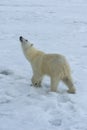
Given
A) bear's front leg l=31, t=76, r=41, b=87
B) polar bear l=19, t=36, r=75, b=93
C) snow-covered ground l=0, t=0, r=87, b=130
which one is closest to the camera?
snow-covered ground l=0, t=0, r=87, b=130

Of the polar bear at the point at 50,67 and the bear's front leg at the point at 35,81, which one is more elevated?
the polar bear at the point at 50,67

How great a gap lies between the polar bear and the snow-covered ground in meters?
0.16

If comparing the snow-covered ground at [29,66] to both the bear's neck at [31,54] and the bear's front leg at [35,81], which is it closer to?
the bear's front leg at [35,81]

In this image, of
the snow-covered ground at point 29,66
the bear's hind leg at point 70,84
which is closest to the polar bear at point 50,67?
the bear's hind leg at point 70,84

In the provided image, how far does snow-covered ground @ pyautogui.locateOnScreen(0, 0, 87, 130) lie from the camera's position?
560 cm

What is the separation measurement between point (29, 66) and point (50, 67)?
180cm

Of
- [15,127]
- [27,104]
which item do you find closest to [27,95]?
[27,104]

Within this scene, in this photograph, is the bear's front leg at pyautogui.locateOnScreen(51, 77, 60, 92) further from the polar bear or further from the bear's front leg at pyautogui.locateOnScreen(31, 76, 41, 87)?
the bear's front leg at pyautogui.locateOnScreen(31, 76, 41, 87)

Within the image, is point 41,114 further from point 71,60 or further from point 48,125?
point 71,60

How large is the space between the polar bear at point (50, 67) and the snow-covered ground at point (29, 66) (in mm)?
163

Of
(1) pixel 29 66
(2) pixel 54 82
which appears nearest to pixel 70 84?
(2) pixel 54 82

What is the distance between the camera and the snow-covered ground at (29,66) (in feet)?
18.4

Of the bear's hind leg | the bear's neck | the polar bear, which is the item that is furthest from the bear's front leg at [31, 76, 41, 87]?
the bear's hind leg

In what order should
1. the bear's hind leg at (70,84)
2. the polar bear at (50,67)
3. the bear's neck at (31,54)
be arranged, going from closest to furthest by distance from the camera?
the polar bear at (50,67) < the bear's hind leg at (70,84) < the bear's neck at (31,54)
